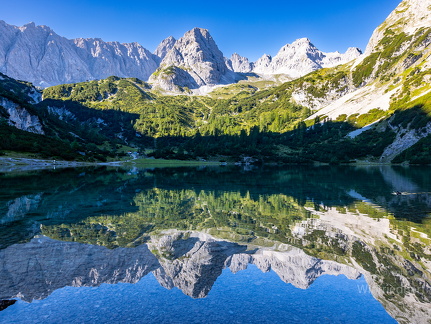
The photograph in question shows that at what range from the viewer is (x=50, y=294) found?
34.4 ft

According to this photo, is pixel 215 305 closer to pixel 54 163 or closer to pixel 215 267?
pixel 215 267

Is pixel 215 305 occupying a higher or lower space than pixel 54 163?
higher

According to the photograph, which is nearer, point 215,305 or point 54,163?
point 215,305

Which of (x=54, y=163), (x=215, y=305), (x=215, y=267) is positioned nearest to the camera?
(x=215, y=305)

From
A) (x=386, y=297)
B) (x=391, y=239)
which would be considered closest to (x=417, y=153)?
(x=391, y=239)

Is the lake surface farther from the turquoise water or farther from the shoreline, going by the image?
the shoreline

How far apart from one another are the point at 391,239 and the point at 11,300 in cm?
2008

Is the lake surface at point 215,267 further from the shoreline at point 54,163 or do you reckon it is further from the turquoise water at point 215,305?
the shoreline at point 54,163

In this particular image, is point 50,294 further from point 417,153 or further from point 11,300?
point 417,153

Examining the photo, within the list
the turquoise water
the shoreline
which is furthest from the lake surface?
the shoreline

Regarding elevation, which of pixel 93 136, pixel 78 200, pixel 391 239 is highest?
pixel 93 136

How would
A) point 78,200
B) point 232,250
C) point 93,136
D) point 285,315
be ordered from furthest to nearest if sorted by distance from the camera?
1. point 93,136
2. point 78,200
3. point 232,250
4. point 285,315

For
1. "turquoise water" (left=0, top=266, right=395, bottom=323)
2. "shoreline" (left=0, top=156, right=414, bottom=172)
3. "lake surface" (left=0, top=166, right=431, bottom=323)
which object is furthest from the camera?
"shoreline" (left=0, top=156, right=414, bottom=172)

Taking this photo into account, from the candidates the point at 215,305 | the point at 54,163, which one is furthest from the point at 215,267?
the point at 54,163
